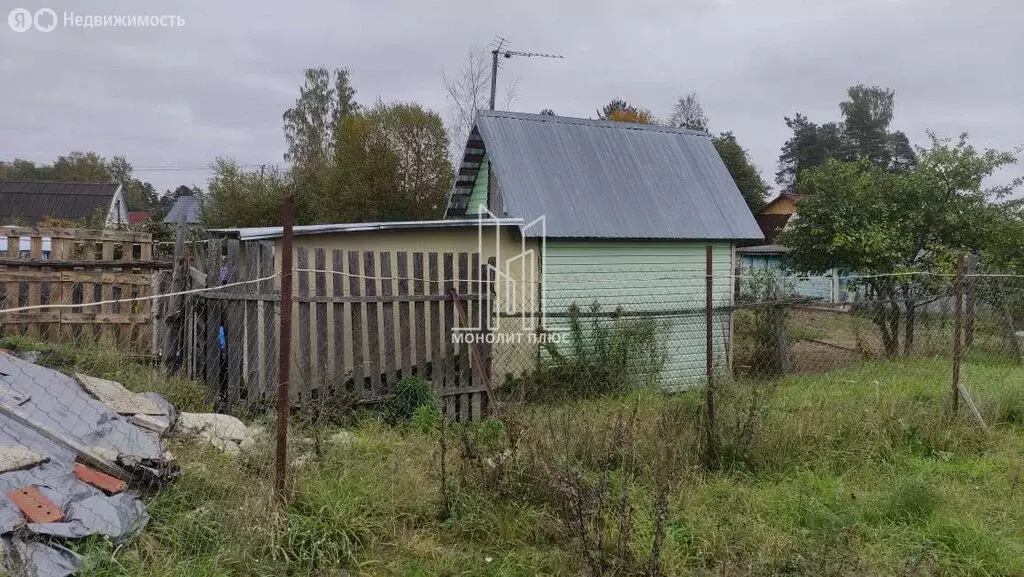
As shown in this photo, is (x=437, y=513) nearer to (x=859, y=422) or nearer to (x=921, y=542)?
(x=921, y=542)

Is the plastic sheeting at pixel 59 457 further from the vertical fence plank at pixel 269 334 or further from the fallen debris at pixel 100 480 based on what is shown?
the vertical fence plank at pixel 269 334

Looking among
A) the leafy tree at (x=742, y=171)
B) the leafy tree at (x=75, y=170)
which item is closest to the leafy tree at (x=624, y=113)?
the leafy tree at (x=742, y=171)

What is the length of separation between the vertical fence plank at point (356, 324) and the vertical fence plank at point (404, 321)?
0.40m

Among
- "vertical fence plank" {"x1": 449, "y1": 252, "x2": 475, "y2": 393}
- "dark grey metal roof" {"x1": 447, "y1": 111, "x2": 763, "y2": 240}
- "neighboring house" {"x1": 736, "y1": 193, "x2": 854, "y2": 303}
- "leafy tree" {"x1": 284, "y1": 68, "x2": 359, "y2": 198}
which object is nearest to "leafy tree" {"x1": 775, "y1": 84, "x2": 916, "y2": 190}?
"neighboring house" {"x1": 736, "y1": 193, "x2": 854, "y2": 303}

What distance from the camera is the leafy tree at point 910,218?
9867mm

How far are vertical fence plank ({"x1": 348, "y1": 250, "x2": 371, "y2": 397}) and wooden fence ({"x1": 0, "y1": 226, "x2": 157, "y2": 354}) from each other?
3.16 metres

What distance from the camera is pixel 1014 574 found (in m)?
3.29

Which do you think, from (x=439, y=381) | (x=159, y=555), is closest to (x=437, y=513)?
(x=159, y=555)

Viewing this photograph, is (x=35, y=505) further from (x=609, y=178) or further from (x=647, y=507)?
(x=609, y=178)

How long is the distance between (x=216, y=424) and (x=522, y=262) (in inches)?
175

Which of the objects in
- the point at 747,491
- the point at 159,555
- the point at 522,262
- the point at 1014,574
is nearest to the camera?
the point at 159,555

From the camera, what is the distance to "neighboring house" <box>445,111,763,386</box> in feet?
27.9

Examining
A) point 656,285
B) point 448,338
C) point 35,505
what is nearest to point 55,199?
point 656,285

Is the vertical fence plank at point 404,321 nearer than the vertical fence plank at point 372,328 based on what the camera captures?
No
